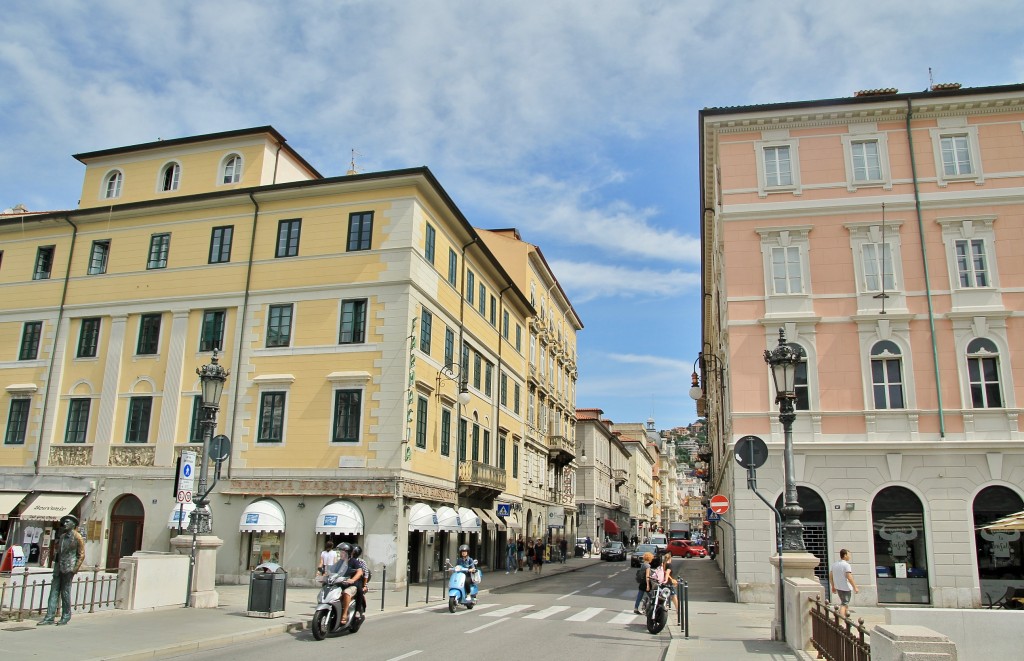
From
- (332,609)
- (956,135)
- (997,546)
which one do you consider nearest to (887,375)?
(997,546)

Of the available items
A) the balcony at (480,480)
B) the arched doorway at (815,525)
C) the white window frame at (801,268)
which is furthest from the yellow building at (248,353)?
the arched doorway at (815,525)

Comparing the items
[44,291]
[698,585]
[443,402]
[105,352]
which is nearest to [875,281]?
[698,585]

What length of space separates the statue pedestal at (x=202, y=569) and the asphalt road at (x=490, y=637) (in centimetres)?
387

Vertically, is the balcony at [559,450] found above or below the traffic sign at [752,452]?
above

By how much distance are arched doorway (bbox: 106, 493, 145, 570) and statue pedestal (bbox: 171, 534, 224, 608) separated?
36.9ft

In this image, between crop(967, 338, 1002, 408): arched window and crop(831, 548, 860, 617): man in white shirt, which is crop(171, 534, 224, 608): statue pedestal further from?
crop(967, 338, 1002, 408): arched window

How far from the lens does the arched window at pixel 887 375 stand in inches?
932

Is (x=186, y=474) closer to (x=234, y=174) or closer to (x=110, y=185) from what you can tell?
(x=234, y=174)

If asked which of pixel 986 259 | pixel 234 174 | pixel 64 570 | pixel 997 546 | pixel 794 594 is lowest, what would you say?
pixel 794 594

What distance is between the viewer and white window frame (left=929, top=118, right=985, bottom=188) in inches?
965

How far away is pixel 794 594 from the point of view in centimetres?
1264

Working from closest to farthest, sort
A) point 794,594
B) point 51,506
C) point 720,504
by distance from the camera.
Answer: point 794,594 → point 720,504 → point 51,506

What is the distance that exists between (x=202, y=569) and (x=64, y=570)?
4.85 meters

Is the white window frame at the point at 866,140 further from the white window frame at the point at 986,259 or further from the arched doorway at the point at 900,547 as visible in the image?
the arched doorway at the point at 900,547
